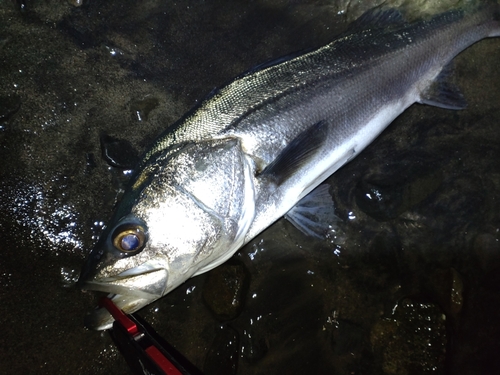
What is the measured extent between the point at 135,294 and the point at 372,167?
203cm

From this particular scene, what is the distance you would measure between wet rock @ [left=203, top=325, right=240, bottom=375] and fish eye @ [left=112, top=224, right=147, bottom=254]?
3.58 ft

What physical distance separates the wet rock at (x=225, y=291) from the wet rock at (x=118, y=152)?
1.06 metres

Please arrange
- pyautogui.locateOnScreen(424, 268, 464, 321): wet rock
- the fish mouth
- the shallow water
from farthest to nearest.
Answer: pyautogui.locateOnScreen(424, 268, 464, 321): wet rock < the shallow water < the fish mouth

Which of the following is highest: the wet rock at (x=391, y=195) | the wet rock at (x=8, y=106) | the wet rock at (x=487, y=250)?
the wet rock at (x=8, y=106)

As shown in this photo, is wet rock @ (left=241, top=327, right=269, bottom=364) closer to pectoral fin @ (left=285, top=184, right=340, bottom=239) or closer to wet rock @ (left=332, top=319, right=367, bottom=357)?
wet rock @ (left=332, top=319, right=367, bottom=357)

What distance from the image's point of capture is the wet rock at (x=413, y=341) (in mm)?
2512

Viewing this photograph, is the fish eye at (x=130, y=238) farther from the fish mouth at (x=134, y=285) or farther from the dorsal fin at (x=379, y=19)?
the dorsal fin at (x=379, y=19)

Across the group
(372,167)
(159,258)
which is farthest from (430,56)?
(159,258)

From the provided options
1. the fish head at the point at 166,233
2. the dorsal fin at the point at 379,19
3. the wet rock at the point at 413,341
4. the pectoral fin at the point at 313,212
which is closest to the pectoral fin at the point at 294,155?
the fish head at the point at 166,233

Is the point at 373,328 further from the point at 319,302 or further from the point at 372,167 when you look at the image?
the point at 372,167

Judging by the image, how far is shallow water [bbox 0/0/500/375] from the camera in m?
2.39

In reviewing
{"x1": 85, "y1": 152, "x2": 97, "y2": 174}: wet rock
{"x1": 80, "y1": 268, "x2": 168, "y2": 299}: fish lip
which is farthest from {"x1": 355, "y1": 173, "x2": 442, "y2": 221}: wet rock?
{"x1": 85, "y1": 152, "x2": 97, "y2": 174}: wet rock

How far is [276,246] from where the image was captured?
2633 millimetres

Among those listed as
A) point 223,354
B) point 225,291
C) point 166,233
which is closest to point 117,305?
point 166,233
